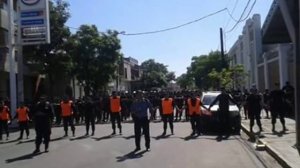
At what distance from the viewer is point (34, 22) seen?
107ft

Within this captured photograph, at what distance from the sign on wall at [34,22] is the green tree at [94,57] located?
1960 cm

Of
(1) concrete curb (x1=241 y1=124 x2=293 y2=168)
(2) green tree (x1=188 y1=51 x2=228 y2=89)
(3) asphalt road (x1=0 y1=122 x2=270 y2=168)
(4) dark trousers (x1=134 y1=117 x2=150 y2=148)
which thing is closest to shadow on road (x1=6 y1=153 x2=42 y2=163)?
(3) asphalt road (x1=0 y1=122 x2=270 y2=168)

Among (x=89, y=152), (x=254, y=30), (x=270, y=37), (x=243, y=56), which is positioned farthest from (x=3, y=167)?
(x=243, y=56)

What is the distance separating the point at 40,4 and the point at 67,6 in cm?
829

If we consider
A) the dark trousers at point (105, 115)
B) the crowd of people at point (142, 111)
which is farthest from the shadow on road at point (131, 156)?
the dark trousers at point (105, 115)

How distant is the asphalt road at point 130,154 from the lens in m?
13.8

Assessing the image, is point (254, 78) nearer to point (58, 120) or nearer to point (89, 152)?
point (58, 120)

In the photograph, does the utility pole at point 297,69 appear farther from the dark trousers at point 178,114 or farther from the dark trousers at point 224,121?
the dark trousers at point 178,114

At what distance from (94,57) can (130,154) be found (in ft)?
126

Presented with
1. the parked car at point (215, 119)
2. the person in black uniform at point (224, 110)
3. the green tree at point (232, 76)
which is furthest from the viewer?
the green tree at point (232, 76)

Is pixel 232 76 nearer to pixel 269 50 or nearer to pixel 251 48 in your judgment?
pixel 269 50

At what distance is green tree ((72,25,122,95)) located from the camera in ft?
175

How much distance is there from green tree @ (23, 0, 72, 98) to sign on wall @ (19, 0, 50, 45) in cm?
656

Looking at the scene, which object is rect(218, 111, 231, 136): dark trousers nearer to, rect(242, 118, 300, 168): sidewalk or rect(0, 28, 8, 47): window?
rect(242, 118, 300, 168): sidewalk
